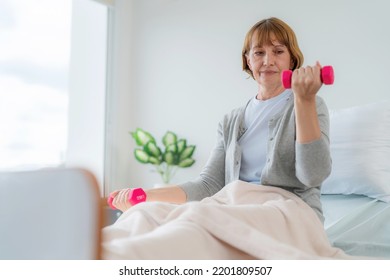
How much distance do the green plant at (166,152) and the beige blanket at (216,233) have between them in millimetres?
1831

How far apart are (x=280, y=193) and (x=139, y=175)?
213cm

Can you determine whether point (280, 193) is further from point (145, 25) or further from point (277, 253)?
point (145, 25)

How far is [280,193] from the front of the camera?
91cm

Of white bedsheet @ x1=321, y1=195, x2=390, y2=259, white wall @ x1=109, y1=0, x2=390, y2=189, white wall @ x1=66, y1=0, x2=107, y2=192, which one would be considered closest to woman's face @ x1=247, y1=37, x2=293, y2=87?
white bedsheet @ x1=321, y1=195, x2=390, y2=259

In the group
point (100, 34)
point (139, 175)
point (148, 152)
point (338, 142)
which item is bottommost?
point (139, 175)

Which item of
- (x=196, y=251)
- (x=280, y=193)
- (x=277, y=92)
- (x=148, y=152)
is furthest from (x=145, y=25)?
(x=196, y=251)

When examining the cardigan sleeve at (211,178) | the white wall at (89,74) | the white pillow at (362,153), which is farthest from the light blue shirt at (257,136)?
the white wall at (89,74)

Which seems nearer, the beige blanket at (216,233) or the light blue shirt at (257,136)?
the beige blanket at (216,233)

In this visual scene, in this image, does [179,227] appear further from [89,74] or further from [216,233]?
[89,74]

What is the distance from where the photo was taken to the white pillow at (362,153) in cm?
145

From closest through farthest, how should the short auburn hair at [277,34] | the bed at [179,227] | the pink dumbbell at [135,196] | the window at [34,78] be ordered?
the bed at [179,227]
the pink dumbbell at [135,196]
the short auburn hair at [277,34]
the window at [34,78]

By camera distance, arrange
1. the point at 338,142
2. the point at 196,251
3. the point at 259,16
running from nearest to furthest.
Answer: the point at 196,251 < the point at 338,142 < the point at 259,16

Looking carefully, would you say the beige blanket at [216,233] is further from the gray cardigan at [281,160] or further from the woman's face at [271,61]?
the woman's face at [271,61]

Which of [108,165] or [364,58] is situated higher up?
[364,58]
